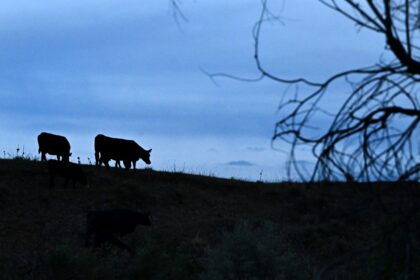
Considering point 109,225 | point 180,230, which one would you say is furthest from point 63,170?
point 109,225

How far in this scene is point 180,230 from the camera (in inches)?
950

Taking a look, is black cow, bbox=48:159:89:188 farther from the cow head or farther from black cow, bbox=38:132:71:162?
the cow head

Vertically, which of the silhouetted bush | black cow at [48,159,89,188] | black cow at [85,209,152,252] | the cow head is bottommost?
the silhouetted bush

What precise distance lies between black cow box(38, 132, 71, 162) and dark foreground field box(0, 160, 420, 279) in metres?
3.07

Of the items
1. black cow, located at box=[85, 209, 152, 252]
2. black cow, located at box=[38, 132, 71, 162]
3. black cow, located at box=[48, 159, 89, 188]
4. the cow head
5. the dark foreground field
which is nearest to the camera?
the dark foreground field

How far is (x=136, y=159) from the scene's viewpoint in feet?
117

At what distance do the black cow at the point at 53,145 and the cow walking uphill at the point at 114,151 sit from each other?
4.60 ft

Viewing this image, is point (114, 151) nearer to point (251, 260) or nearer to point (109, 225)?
point (109, 225)

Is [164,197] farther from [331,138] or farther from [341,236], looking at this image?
[331,138]

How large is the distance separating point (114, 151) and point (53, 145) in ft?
8.98

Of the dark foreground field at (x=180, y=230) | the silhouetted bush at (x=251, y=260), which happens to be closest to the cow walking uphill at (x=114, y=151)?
the dark foreground field at (x=180, y=230)

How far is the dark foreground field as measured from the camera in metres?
14.1

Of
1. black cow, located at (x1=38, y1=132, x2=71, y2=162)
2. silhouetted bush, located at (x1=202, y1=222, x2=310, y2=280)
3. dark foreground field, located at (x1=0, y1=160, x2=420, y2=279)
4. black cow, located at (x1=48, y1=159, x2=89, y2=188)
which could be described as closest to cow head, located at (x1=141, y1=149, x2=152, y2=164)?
black cow, located at (x1=38, y1=132, x2=71, y2=162)

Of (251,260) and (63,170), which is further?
(63,170)
